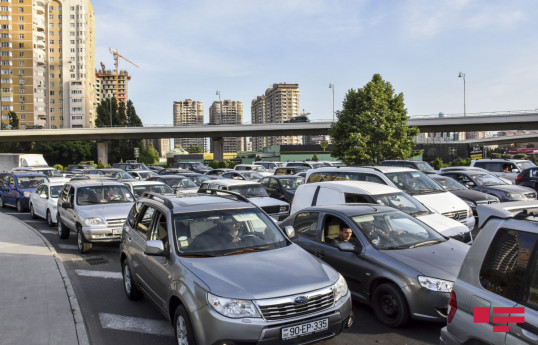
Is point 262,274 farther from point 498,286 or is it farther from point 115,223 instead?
point 115,223

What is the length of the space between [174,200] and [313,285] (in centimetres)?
258

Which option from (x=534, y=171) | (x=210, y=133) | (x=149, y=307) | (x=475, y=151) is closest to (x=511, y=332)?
(x=149, y=307)

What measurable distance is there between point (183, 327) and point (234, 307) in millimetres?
824

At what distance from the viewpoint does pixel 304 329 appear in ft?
12.7

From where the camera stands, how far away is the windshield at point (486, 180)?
1470 centimetres

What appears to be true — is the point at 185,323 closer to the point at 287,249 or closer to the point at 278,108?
the point at 287,249

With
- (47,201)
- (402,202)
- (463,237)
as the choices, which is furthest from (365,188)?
(47,201)

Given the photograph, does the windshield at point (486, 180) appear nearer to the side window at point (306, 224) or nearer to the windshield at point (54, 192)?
the side window at point (306, 224)

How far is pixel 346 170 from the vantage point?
11.2 metres

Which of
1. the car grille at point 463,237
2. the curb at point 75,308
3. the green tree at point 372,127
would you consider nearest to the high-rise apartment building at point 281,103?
the green tree at point 372,127

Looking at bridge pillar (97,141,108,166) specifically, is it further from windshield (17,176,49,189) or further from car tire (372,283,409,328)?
car tire (372,283,409,328)

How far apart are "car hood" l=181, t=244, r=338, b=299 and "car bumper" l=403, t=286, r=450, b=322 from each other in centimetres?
113

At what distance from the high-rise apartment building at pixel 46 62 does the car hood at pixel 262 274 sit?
126098 millimetres

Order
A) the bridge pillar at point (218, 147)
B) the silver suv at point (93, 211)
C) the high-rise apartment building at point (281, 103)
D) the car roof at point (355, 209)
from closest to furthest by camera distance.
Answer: the car roof at point (355, 209) < the silver suv at point (93, 211) < the bridge pillar at point (218, 147) < the high-rise apartment building at point (281, 103)
